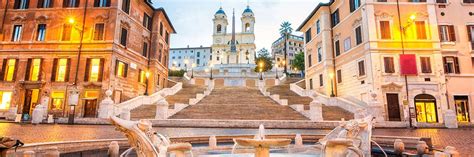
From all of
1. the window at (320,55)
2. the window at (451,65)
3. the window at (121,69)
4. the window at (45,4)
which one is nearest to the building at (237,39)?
the window at (320,55)

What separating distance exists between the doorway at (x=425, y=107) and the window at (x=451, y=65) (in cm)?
311

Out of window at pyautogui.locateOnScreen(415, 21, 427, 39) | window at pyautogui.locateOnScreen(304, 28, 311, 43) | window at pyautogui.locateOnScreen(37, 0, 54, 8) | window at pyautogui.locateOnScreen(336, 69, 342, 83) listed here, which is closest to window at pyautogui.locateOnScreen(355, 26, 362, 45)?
window at pyautogui.locateOnScreen(336, 69, 342, 83)

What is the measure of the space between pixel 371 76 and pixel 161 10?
25236mm

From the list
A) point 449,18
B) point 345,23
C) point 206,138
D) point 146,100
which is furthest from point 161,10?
point 449,18

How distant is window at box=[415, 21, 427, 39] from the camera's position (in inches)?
887

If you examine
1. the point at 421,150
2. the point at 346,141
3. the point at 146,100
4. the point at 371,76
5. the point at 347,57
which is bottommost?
the point at 421,150

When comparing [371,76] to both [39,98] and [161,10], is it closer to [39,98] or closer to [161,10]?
[161,10]

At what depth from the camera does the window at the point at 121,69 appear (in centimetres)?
2505

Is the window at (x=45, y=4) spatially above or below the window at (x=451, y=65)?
above

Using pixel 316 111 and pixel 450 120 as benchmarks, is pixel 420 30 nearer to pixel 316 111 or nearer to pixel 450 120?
pixel 450 120

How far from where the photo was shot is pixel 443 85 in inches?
842

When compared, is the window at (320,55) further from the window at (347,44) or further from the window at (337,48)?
the window at (347,44)

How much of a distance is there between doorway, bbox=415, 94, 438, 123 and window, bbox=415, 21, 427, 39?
205 inches

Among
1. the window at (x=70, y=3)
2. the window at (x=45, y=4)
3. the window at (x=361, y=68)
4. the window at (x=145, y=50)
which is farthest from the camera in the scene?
the window at (x=145, y=50)
